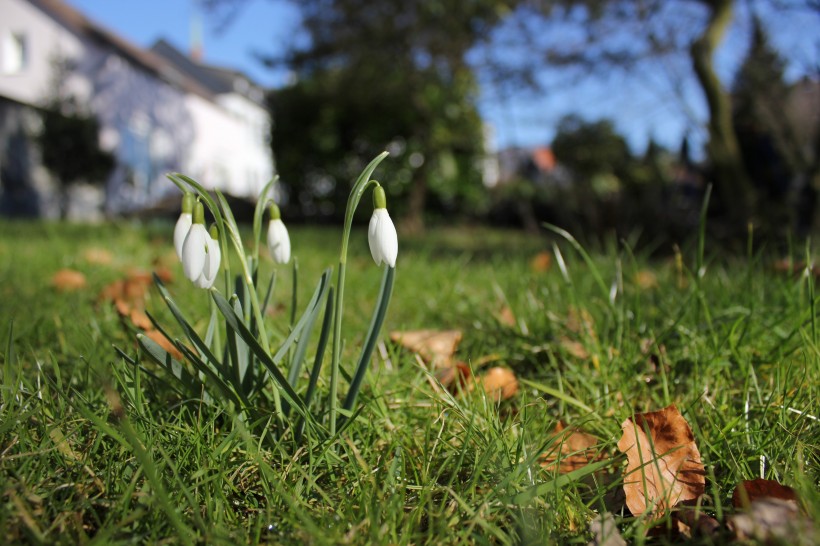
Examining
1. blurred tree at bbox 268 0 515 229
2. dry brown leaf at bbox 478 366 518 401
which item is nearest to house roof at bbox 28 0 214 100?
blurred tree at bbox 268 0 515 229

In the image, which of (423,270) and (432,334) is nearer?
(432,334)

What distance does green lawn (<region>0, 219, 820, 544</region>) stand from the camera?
0.89 metres

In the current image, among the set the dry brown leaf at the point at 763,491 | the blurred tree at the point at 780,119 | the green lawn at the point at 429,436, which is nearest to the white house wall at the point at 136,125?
the blurred tree at the point at 780,119

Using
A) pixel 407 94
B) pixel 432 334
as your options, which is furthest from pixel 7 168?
pixel 432 334

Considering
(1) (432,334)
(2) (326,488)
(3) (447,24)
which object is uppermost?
(3) (447,24)

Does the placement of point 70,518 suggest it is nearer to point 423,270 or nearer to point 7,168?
point 423,270

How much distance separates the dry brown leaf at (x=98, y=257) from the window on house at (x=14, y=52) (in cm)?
1529

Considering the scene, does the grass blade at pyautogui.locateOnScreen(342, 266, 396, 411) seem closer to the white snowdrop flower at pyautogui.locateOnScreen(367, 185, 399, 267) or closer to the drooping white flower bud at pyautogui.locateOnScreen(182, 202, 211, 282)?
the white snowdrop flower at pyautogui.locateOnScreen(367, 185, 399, 267)

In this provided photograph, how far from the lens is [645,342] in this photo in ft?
5.31

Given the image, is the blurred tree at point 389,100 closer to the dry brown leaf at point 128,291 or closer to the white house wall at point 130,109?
the white house wall at point 130,109

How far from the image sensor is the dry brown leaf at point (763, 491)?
0.93 m

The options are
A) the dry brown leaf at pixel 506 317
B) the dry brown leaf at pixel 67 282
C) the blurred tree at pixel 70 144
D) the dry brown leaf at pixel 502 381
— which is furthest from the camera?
the blurred tree at pixel 70 144

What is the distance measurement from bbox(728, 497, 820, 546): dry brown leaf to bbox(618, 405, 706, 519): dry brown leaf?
0.42 feet

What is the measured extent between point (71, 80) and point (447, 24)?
12397mm
